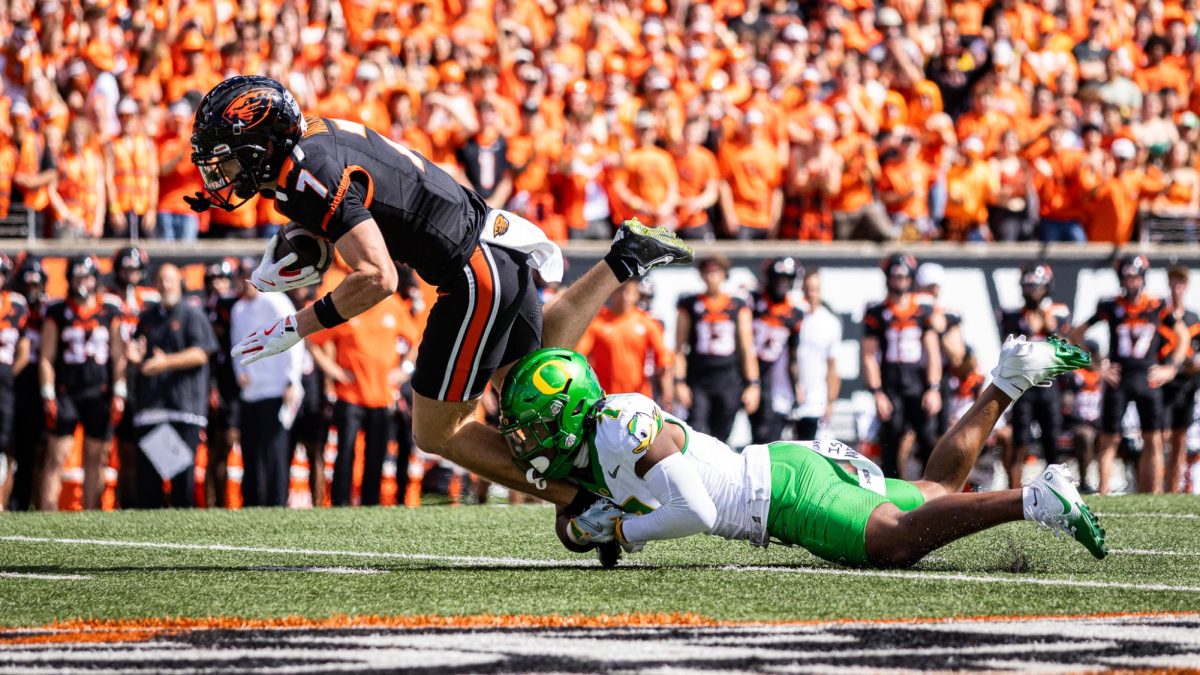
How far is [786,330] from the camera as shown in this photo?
1337 centimetres

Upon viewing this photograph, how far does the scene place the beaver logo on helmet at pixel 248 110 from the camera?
6.38 metres

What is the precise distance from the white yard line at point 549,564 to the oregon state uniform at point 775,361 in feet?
20.3

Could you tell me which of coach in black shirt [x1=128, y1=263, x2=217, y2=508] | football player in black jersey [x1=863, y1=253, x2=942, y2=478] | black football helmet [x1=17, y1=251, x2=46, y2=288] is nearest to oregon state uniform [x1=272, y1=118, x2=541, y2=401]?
coach in black shirt [x1=128, y1=263, x2=217, y2=508]

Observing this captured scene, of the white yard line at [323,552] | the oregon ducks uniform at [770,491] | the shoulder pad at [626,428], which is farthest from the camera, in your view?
the white yard line at [323,552]

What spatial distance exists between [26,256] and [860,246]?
6726mm

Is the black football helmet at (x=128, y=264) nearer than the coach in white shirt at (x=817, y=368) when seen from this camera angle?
Yes

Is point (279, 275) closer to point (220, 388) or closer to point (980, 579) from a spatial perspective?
point (980, 579)

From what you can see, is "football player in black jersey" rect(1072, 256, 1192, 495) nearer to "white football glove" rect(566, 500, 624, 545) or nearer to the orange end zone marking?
"white football glove" rect(566, 500, 624, 545)

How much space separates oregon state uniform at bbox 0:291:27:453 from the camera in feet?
39.4

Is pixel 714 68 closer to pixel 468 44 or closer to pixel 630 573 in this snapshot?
pixel 468 44

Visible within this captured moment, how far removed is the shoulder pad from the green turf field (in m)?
0.46

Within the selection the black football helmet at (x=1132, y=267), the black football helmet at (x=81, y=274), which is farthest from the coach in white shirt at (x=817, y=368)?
the black football helmet at (x=81, y=274)

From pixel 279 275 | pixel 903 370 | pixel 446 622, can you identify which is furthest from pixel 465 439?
pixel 903 370

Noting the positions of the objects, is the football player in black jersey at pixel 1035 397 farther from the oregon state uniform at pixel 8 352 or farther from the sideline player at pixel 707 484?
the oregon state uniform at pixel 8 352
